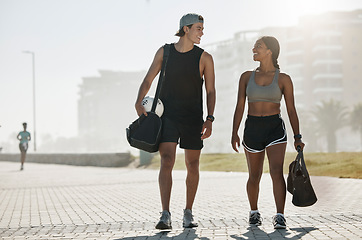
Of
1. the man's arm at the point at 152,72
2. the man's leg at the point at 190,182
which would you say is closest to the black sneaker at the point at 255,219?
the man's leg at the point at 190,182

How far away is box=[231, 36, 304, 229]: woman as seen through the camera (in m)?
5.67

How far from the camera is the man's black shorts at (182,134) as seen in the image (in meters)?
5.74

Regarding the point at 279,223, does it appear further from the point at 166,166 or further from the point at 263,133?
the point at 166,166

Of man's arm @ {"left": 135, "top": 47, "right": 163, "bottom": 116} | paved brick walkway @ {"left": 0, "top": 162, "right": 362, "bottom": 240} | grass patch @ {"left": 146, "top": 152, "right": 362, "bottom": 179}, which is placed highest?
man's arm @ {"left": 135, "top": 47, "right": 163, "bottom": 116}

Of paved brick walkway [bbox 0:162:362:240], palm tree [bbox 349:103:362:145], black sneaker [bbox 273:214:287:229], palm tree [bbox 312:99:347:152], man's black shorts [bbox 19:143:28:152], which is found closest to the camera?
paved brick walkway [bbox 0:162:362:240]

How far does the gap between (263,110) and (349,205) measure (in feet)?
8.89

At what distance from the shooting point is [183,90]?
578cm

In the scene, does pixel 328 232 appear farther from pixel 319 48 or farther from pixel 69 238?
pixel 319 48

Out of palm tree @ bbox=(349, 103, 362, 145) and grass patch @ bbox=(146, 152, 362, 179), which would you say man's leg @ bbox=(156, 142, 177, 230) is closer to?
grass patch @ bbox=(146, 152, 362, 179)

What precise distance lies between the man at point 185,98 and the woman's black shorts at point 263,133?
1.25 ft

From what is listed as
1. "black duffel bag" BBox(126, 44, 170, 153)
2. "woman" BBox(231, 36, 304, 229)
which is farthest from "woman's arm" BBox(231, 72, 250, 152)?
"black duffel bag" BBox(126, 44, 170, 153)

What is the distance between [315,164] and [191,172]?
43.1ft

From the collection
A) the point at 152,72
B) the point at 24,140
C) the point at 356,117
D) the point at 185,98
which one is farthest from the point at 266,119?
the point at 356,117

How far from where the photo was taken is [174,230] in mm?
5598
